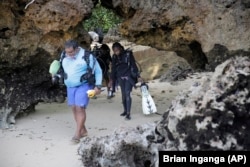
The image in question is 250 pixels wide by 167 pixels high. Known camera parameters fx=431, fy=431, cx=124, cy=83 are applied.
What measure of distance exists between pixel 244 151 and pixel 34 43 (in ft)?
16.6

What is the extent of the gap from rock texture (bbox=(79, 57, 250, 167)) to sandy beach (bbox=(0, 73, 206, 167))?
1423 mm

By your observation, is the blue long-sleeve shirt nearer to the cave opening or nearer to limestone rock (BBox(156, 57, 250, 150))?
the cave opening

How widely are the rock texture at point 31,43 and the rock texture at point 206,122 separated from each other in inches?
143

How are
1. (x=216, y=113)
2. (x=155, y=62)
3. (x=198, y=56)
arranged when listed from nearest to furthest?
1. (x=216, y=113)
2. (x=198, y=56)
3. (x=155, y=62)

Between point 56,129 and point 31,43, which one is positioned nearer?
point 56,129

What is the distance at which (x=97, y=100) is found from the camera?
33.3 ft

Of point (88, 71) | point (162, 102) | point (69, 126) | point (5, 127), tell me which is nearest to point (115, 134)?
point (88, 71)

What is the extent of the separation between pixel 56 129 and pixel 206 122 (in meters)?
4.25

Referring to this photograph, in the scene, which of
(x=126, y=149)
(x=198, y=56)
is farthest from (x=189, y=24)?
(x=126, y=149)

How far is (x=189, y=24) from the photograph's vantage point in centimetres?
757

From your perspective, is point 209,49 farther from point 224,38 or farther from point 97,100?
point 97,100

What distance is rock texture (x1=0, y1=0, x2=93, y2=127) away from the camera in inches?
291

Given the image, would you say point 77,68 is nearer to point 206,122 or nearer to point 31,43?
point 31,43

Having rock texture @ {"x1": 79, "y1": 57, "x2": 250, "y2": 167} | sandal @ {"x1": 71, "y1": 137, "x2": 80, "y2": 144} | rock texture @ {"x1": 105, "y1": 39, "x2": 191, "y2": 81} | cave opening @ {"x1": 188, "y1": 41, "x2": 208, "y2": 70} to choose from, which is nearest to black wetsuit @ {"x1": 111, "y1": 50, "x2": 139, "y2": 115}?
cave opening @ {"x1": 188, "y1": 41, "x2": 208, "y2": 70}
